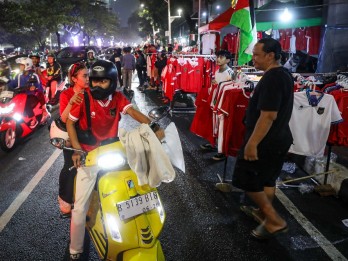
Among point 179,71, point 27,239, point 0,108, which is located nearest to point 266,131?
point 27,239

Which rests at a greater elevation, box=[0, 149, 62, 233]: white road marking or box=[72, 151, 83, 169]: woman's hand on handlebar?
box=[72, 151, 83, 169]: woman's hand on handlebar

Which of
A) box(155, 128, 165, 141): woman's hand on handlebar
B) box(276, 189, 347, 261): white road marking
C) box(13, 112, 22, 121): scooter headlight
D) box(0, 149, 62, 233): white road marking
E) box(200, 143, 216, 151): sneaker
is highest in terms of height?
box(155, 128, 165, 141): woman's hand on handlebar

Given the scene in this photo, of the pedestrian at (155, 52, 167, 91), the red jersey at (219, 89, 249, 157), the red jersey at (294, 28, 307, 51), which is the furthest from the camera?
the pedestrian at (155, 52, 167, 91)

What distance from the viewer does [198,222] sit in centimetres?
396

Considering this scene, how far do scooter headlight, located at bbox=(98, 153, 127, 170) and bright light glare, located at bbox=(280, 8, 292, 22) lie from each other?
35.3 ft

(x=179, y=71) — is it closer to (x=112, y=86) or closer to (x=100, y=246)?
(x=112, y=86)

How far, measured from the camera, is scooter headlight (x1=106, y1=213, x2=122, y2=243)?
7.94 feet

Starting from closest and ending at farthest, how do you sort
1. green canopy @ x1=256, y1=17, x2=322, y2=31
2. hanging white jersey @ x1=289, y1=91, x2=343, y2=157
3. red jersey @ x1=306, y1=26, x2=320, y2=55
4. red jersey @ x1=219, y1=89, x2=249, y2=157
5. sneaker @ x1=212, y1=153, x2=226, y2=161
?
hanging white jersey @ x1=289, y1=91, x2=343, y2=157
red jersey @ x1=219, y1=89, x2=249, y2=157
sneaker @ x1=212, y1=153, x2=226, y2=161
green canopy @ x1=256, y1=17, x2=322, y2=31
red jersey @ x1=306, y1=26, x2=320, y2=55

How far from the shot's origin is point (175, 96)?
10.8 metres

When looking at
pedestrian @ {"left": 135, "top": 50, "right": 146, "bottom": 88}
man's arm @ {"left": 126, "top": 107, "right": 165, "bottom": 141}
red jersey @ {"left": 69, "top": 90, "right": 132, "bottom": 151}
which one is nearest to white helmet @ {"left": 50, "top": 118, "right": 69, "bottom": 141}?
red jersey @ {"left": 69, "top": 90, "right": 132, "bottom": 151}

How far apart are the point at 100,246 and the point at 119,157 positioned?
84cm

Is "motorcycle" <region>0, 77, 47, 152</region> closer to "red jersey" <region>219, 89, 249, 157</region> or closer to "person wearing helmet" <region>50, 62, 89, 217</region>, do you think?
"person wearing helmet" <region>50, 62, 89, 217</region>

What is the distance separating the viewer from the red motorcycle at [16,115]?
21.9 ft

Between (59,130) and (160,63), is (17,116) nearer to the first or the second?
(59,130)
